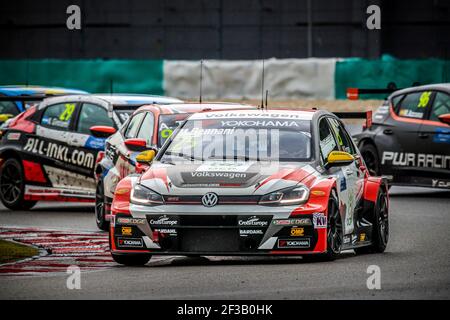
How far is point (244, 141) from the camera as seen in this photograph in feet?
39.6

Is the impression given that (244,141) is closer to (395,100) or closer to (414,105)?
(414,105)

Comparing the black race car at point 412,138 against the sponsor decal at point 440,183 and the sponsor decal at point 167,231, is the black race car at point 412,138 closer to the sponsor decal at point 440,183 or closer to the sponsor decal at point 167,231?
the sponsor decal at point 440,183

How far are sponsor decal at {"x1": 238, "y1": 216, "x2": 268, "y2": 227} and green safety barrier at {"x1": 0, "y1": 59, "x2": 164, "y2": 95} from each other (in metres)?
23.8

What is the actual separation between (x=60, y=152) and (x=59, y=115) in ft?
1.82

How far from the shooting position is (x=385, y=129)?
20.3m

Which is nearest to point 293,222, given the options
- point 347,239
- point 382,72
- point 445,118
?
point 347,239

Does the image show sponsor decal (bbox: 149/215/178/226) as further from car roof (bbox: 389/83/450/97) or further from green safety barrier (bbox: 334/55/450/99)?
green safety barrier (bbox: 334/55/450/99)

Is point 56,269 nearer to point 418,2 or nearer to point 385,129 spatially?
point 385,129

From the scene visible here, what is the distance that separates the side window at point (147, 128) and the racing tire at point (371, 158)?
563cm

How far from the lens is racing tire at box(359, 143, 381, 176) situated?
20.2 metres

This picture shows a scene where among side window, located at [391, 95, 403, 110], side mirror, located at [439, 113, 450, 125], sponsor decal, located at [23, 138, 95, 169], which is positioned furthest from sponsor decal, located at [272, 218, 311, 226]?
side window, located at [391, 95, 403, 110]

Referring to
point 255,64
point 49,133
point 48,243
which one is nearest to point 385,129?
point 49,133

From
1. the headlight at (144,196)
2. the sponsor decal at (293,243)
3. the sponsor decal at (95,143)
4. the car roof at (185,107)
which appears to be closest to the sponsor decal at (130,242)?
the headlight at (144,196)
